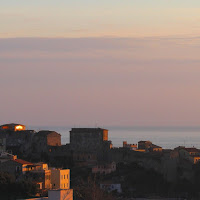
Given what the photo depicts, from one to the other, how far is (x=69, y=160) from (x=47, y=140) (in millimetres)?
3691

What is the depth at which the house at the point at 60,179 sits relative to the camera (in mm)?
73125

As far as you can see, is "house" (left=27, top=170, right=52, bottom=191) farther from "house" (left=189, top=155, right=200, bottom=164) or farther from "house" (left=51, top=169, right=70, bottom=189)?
"house" (left=189, top=155, right=200, bottom=164)

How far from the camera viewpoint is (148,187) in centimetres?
8275

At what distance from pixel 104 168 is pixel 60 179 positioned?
11.6 m

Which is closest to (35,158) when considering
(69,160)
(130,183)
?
(69,160)

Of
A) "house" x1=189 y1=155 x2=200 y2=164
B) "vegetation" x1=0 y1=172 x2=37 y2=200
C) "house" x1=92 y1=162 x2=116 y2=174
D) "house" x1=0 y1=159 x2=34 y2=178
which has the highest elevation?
"house" x1=189 y1=155 x2=200 y2=164

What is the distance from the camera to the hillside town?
2928 inches

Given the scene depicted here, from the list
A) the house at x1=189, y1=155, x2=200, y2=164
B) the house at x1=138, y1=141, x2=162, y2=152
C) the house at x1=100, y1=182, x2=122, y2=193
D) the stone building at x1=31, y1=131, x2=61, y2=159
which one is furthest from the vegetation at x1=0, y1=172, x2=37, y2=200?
the house at x1=138, y1=141, x2=162, y2=152

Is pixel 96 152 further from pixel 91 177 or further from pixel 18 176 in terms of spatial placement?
pixel 18 176

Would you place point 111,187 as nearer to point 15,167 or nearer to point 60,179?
point 60,179

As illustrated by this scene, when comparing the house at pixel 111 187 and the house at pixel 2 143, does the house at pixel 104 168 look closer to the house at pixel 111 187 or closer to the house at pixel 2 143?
the house at pixel 111 187

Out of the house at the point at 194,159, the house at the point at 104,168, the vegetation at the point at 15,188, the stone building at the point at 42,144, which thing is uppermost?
the stone building at the point at 42,144

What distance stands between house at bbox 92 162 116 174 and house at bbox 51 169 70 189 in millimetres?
9704

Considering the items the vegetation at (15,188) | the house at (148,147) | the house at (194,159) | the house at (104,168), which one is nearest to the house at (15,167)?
the vegetation at (15,188)
